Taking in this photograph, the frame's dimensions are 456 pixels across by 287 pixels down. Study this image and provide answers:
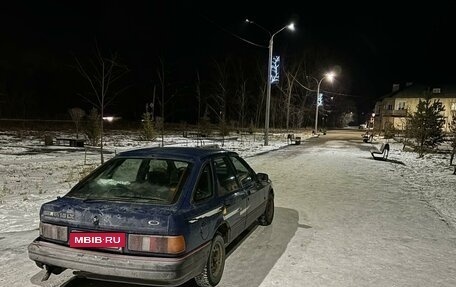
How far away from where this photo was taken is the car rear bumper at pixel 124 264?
3.49 meters

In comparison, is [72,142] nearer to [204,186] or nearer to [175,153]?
[175,153]

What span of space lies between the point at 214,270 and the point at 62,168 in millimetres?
10047

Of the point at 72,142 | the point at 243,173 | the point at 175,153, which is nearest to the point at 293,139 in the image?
the point at 72,142

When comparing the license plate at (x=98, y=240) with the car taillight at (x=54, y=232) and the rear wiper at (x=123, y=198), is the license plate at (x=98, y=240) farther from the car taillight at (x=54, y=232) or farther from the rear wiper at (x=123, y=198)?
the rear wiper at (x=123, y=198)

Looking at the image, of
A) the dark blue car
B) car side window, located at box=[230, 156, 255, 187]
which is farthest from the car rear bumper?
car side window, located at box=[230, 156, 255, 187]

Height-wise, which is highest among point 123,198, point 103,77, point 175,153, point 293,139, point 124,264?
point 103,77

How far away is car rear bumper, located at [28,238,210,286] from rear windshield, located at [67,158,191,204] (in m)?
0.58

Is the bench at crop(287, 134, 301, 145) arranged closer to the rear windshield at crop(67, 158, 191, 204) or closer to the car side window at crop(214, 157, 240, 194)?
the car side window at crop(214, 157, 240, 194)

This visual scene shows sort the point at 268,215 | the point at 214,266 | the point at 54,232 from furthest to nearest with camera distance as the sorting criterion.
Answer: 1. the point at 268,215
2. the point at 214,266
3. the point at 54,232

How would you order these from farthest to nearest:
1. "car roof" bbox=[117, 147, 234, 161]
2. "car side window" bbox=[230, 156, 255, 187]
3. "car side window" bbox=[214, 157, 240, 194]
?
"car side window" bbox=[230, 156, 255, 187], "car side window" bbox=[214, 157, 240, 194], "car roof" bbox=[117, 147, 234, 161]

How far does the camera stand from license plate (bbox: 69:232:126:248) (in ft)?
11.8

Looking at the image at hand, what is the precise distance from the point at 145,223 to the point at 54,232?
993mm

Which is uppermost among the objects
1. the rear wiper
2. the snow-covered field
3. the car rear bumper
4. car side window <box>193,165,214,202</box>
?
car side window <box>193,165,214,202</box>

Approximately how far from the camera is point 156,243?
11.7ft
